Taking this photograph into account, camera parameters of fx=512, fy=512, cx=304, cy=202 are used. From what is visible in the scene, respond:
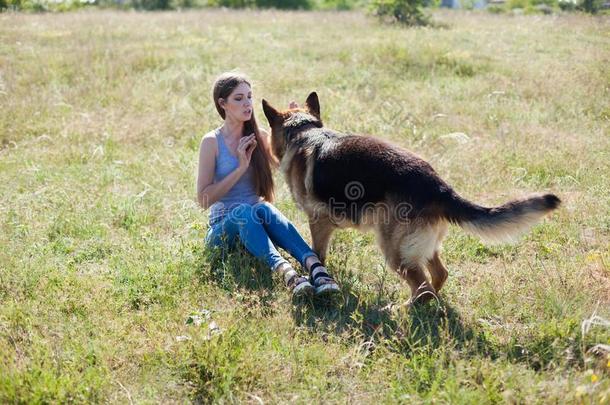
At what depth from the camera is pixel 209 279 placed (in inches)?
166

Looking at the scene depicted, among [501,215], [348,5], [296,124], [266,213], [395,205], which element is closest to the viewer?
[501,215]

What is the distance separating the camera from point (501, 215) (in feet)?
10.8

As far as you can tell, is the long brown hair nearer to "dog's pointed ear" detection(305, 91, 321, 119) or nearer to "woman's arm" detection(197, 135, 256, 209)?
"woman's arm" detection(197, 135, 256, 209)

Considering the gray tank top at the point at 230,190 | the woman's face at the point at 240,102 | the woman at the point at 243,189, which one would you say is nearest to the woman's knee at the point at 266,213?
the woman at the point at 243,189

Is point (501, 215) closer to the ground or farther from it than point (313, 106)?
closer to the ground

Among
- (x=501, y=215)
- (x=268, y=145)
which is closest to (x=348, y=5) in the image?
(x=268, y=145)

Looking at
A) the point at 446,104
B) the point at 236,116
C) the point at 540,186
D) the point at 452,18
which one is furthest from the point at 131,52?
the point at 452,18

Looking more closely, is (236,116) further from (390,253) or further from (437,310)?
(437,310)

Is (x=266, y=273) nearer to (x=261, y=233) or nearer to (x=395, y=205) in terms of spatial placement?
(x=261, y=233)

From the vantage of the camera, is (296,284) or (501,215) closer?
(501,215)

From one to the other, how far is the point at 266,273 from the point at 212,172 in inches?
41.1

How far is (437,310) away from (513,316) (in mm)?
551

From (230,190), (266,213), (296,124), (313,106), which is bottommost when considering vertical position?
(266,213)

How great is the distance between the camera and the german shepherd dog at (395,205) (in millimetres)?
3361
